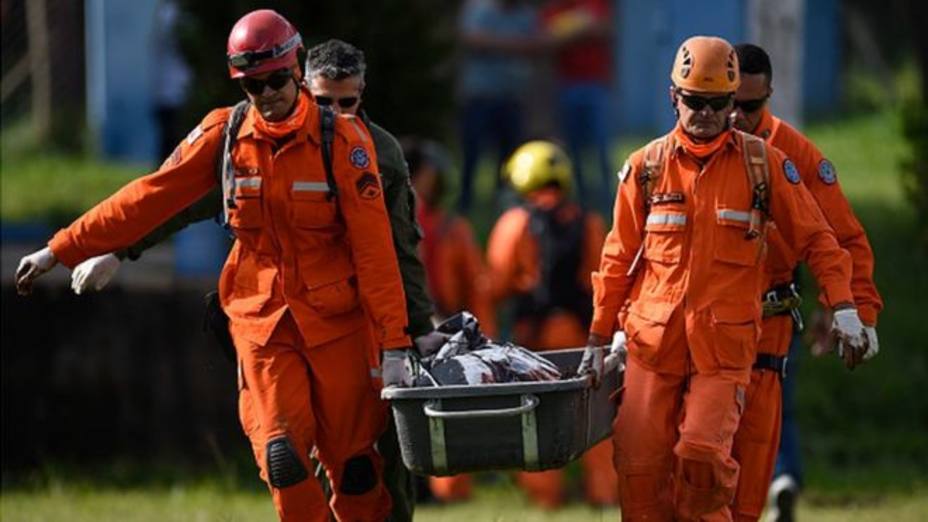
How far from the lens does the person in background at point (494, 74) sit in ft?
60.9

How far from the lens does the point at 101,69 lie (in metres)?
19.5

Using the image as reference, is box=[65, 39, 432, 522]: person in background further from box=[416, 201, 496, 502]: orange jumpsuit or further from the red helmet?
box=[416, 201, 496, 502]: orange jumpsuit

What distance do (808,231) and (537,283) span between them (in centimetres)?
549

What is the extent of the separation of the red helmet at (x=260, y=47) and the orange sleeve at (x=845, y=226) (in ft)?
7.44

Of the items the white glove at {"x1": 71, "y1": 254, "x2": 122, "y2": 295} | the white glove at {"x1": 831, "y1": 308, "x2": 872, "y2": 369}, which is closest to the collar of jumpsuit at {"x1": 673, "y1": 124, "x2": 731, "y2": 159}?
the white glove at {"x1": 831, "y1": 308, "x2": 872, "y2": 369}

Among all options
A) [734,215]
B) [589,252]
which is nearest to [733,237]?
[734,215]

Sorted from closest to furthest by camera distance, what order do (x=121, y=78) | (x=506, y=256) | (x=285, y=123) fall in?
1. (x=285, y=123)
2. (x=506, y=256)
3. (x=121, y=78)

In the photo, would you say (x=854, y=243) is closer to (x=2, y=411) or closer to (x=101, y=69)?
(x=2, y=411)

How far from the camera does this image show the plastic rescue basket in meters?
7.94

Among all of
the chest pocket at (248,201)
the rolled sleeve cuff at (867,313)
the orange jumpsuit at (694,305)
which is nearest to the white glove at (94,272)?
the chest pocket at (248,201)

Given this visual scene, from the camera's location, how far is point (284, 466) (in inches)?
331

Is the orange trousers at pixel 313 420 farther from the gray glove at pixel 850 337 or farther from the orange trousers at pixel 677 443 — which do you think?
the gray glove at pixel 850 337

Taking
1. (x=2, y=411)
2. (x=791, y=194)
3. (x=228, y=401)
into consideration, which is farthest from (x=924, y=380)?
(x=791, y=194)

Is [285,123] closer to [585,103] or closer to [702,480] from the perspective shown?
[702,480]
